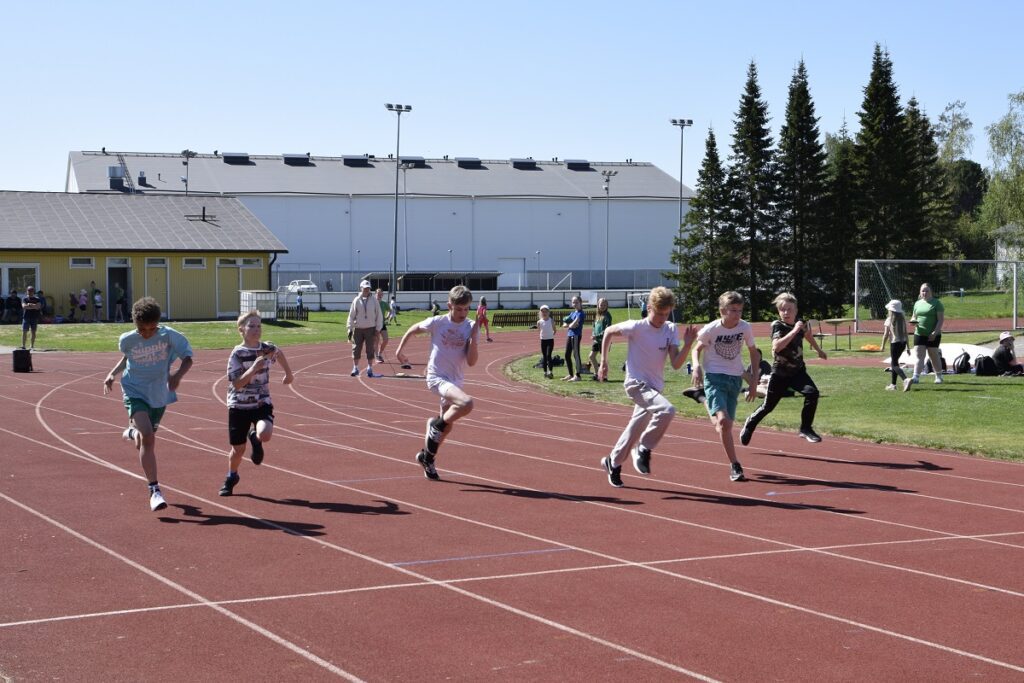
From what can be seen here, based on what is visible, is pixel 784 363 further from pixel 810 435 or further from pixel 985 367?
pixel 985 367

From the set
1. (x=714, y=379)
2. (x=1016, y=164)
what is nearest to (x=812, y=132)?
(x=1016, y=164)

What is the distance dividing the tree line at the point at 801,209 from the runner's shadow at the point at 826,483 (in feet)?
166

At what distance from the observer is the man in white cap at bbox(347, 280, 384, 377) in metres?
25.4

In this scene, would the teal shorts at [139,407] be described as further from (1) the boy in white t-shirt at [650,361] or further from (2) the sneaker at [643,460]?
(2) the sneaker at [643,460]

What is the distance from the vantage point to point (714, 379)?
12.1m

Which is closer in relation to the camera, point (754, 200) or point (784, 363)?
point (784, 363)

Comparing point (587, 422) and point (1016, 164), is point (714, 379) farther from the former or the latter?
point (1016, 164)

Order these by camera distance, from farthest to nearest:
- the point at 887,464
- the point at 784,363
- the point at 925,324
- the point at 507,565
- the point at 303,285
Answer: the point at 303,285
the point at 925,324
the point at 784,363
the point at 887,464
the point at 507,565

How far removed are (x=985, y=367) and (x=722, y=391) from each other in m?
13.8

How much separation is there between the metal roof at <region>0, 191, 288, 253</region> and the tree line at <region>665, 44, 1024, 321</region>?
2288 centimetres

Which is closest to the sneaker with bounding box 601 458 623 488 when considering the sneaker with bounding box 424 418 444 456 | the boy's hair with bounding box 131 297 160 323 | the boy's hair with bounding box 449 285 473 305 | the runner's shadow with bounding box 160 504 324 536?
the sneaker with bounding box 424 418 444 456

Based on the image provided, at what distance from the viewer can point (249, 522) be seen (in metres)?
9.91

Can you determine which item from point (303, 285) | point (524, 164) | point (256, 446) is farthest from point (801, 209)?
point (256, 446)

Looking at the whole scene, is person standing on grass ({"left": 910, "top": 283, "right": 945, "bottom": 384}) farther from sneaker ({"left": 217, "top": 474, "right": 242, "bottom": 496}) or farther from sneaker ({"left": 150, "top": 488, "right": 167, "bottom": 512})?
sneaker ({"left": 150, "top": 488, "right": 167, "bottom": 512})
